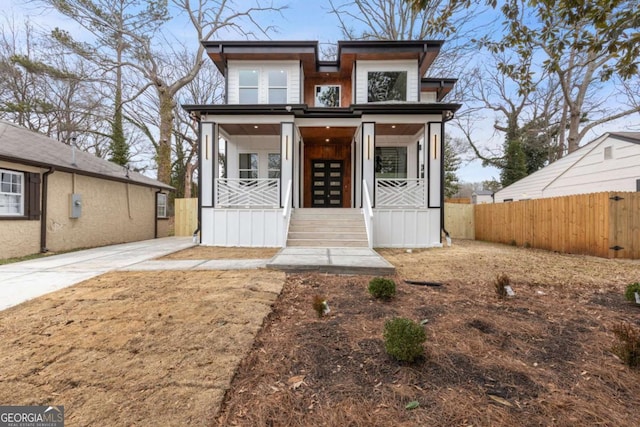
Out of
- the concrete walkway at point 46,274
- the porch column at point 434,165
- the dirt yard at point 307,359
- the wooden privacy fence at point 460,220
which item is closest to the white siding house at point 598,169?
the wooden privacy fence at point 460,220

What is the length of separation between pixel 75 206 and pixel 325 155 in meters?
8.77

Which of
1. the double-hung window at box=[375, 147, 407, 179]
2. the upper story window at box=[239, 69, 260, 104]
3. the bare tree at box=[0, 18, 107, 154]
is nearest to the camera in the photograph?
the upper story window at box=[239, 69, 260, 104]

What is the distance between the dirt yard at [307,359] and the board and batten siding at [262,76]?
Result: 329 inches

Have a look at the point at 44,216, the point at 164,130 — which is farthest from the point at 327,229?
the point at 164,130

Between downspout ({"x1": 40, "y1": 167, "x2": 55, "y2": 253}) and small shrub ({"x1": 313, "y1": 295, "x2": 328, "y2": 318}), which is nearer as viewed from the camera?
small shrub ({"x1": 313, "y1": 295, "x2": 328, "y2": 318})

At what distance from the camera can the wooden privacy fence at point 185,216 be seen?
13.3 meters

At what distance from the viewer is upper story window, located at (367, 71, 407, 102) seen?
34.5 feet

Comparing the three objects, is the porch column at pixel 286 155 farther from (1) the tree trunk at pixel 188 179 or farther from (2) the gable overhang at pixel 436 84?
(1) the tree trunk at pixel 188 179

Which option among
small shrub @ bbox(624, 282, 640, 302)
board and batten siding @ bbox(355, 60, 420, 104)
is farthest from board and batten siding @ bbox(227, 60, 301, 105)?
small shrub @ bbox(624, 282, 640, 302)

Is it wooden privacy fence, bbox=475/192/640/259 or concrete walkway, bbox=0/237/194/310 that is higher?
wooden privacy fence, bbox=475/192/640/259

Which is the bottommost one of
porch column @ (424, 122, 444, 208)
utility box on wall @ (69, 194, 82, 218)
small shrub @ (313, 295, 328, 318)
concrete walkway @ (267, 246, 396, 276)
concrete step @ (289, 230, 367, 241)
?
small shrub @ (313, 295, 328, 318)

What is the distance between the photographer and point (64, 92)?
1580cm

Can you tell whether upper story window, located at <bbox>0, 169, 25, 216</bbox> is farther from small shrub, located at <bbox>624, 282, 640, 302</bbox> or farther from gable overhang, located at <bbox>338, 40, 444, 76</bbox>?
small shrub, located at <bbox>624, 282, 640, 302</bbox>

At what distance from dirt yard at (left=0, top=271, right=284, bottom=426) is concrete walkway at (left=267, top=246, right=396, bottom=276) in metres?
1.02
